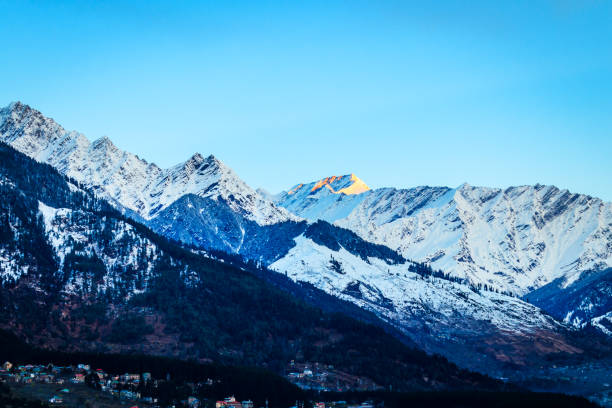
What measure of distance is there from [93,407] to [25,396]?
54.8 feet

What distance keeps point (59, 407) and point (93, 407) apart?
912 centimetres

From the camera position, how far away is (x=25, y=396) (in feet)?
652

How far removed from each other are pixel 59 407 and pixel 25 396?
37.4 ft

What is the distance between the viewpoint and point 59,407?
193250mm

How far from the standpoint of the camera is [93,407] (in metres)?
200
